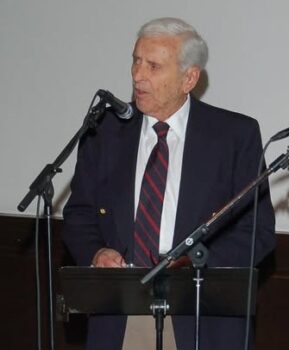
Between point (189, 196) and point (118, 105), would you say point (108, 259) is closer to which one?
point (189, 196)

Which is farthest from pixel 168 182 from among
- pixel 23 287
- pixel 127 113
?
pixel 23 287

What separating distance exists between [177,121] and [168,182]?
21cm

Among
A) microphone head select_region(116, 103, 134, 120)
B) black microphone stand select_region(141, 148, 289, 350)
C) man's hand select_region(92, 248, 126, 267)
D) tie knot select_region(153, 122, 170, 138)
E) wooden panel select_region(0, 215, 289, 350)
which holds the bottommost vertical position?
wooden panel select_region(0, 215, 289, 350)

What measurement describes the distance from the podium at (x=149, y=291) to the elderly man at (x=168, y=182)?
0.61 feet

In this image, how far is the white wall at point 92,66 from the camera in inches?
135

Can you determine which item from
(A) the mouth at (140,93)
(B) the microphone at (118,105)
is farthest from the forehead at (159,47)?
(B) the microphone at (118,105)

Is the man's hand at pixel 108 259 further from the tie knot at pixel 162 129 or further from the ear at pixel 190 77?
the ear at pixel 190 77

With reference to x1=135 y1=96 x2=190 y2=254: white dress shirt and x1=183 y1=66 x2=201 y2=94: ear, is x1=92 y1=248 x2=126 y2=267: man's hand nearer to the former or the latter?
x1=135 y1=96 x2=190 y2=254: white dress shirt

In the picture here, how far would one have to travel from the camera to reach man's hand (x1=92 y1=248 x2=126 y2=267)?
2.58 meters

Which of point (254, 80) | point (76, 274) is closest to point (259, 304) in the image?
point (254, 80)

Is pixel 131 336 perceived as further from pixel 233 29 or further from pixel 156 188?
pixel 233 29

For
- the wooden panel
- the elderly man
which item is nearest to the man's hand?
the elderly man

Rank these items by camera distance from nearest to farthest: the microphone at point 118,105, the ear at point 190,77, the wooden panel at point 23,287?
the microphone at point 118,105 → the ear at point 190,77 → the wooden panel at point 23,287

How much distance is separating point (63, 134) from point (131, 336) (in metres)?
1.39
